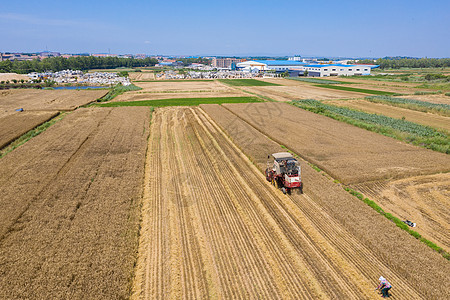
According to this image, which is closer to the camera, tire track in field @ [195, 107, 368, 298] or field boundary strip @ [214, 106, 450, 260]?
tire track in field @ [195, 107, 368, 298]

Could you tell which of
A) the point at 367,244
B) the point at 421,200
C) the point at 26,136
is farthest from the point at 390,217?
the point at 26,136

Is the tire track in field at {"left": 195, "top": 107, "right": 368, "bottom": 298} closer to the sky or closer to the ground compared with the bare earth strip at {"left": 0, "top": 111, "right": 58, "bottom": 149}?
closer to the ground

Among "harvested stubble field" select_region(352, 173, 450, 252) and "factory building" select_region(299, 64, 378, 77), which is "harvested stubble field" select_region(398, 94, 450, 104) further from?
"factory building" select_region(299, 64, 378, 77)

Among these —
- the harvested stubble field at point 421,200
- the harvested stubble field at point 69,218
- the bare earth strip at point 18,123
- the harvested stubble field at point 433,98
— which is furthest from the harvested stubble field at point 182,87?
the harvested stubble field at point 421,200

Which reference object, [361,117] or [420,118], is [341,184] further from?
[420,118]

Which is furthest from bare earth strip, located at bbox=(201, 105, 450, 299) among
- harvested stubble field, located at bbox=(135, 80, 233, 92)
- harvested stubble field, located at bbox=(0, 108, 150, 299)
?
harvested stubble field, located at bbox=(135, 80, 233, 92)

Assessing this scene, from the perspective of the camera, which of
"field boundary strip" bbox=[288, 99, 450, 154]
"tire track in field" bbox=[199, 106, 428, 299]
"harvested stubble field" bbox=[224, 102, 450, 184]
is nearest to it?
"tire track in field" bbox=[199, 106, 428, 299]

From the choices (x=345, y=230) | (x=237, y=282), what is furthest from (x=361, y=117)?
(x=237, y=282)
